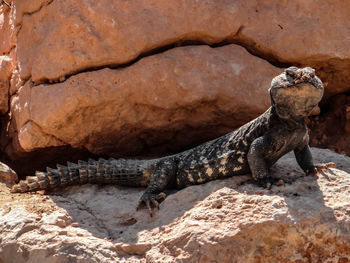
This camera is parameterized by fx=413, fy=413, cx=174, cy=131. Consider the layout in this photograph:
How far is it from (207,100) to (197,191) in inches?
61.4

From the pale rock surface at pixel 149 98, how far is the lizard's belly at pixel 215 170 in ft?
3.39

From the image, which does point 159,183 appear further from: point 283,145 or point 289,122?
point 289,122

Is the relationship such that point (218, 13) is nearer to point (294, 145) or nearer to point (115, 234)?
point (294, 145)

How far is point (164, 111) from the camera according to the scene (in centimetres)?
554

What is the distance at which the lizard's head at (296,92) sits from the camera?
3.87 metres

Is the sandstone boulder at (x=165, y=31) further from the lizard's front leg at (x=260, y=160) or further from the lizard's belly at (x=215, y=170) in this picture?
the lizard's front leg at (x=260, y=160)

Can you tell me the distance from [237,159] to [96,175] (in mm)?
1769

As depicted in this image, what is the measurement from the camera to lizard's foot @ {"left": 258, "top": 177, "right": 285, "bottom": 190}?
13.2ft

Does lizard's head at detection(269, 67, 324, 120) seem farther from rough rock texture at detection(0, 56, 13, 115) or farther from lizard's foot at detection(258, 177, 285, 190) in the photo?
rough rock texture at detection(0, 56, 13, 115)

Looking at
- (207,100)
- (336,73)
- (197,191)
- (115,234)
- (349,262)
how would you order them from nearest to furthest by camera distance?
(349,262) < (115,234) < (197,191) < (207,100) < (336,73)

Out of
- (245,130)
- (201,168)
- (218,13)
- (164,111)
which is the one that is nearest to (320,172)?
(245,130)

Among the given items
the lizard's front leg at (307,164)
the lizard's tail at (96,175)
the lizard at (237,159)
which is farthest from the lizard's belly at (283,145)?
the lizard's tail at (96,175)

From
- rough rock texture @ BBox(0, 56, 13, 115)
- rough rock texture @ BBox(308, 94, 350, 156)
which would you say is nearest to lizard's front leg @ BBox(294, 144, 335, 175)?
rough rock texture @ BBox(308, 94, 350, 156)

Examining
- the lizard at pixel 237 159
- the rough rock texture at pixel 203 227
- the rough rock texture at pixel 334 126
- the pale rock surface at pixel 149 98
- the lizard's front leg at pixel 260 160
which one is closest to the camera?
the rough rock texture at pixel 203 227
